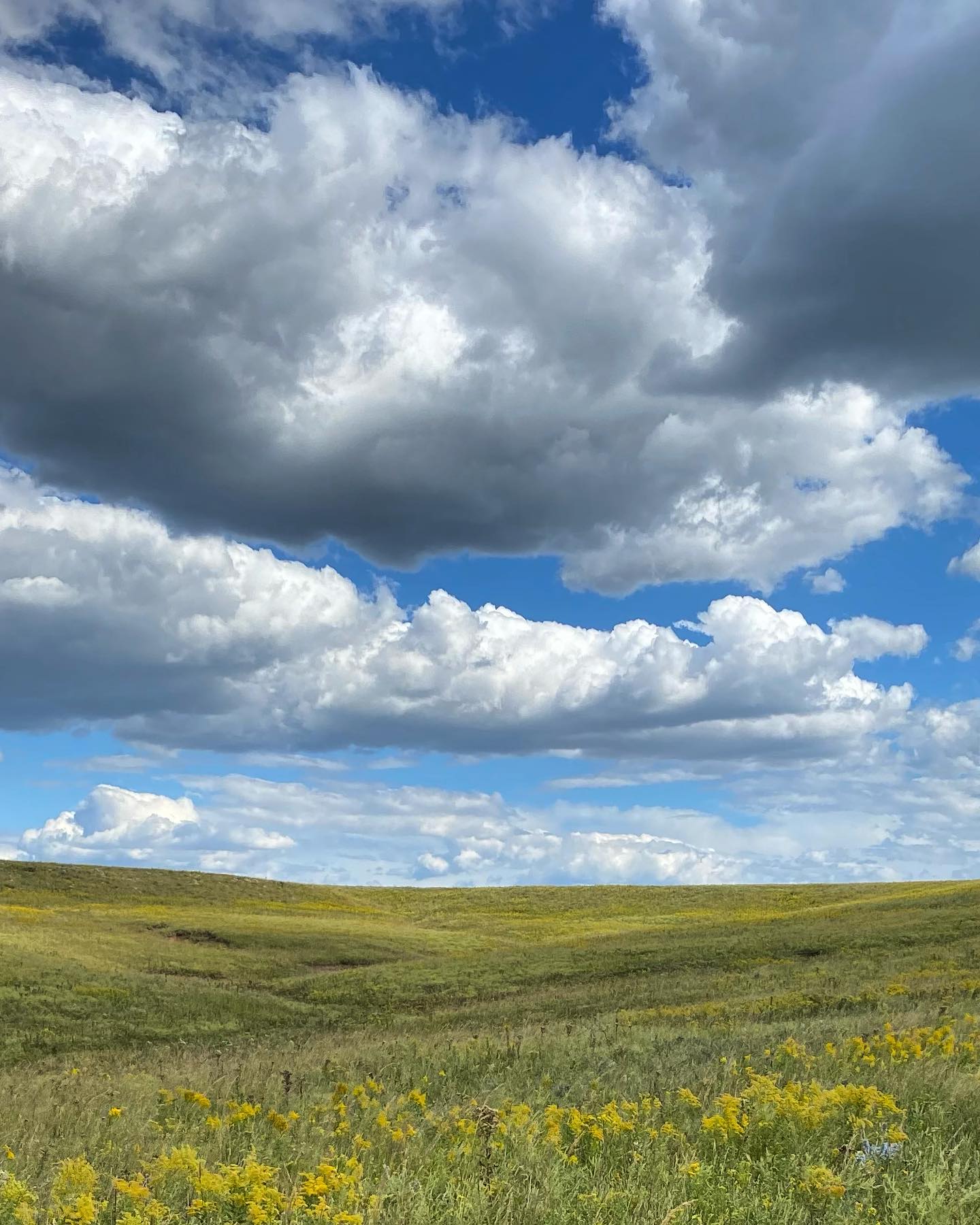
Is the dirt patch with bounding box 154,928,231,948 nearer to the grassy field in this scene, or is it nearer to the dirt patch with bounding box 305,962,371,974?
the dirt patch with bounding box 305,962,371,974

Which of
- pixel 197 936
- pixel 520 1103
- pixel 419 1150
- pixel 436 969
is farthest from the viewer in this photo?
pixel 197 936

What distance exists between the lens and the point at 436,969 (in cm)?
4619

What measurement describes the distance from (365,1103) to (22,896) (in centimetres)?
9215

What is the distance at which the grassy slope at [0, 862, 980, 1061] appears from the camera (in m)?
26.7

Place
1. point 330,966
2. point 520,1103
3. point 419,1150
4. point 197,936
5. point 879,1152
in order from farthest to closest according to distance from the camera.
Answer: point 197,936 → point 330,966 → point 520,1103 → point 419,1150 → point 879,1152

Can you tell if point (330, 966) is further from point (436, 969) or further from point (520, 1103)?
point (520, 1103)

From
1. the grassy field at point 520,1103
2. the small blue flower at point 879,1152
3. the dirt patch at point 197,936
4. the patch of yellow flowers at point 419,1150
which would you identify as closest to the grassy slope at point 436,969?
the dirt patch at point 197,936

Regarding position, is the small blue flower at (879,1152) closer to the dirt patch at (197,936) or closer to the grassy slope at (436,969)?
the grassy slope at (436,969)

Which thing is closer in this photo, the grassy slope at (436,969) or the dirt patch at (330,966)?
the grassy slope at (436,969)

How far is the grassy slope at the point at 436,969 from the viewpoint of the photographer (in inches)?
1049

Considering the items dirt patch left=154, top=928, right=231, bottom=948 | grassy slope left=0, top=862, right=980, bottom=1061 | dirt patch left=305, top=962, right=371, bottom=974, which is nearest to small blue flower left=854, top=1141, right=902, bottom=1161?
grassy slope left=0, top=862, right=980, bottom=1061

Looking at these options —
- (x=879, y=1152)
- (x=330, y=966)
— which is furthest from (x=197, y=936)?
(x=879, y=1152)

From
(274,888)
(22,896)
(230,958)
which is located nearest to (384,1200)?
(230,958)

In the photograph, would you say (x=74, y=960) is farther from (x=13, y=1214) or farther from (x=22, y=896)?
(x=22, y=896)
